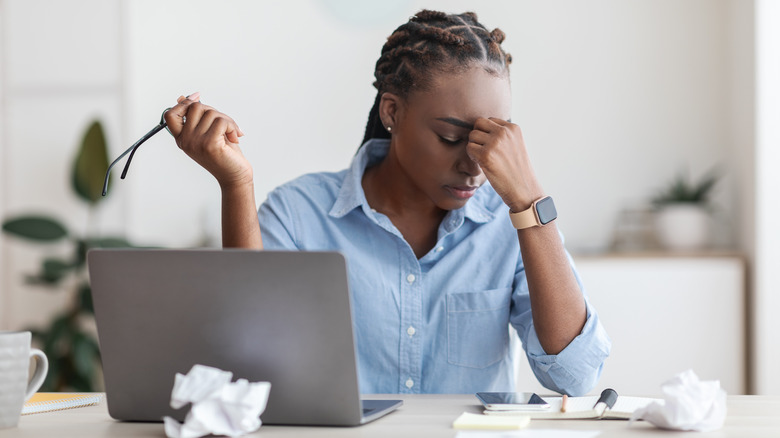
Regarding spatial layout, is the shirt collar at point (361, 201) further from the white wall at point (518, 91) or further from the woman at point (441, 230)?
the white wall at point (518, 91)

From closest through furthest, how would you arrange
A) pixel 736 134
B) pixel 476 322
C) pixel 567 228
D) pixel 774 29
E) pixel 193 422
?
→ pixel 193 422 → pixel 476 322 → pixel 774 29 → pixel 736 134 → pixel 567 228

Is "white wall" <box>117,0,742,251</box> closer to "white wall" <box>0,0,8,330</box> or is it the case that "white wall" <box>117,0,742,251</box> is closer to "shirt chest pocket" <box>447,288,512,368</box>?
"white wall" <box>0,0,8,330</box>

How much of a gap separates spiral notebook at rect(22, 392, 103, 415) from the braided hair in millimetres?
757

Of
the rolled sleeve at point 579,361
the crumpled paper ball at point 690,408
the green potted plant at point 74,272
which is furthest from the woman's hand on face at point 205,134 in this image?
the green potted plant at point 74,272

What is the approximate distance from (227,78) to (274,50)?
0.72ft

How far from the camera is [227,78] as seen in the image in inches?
128

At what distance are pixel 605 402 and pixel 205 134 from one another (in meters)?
0.70

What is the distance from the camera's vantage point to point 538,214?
131 cm

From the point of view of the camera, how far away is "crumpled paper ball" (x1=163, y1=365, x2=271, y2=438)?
0.85m

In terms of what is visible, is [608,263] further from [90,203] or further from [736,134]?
[90,203]

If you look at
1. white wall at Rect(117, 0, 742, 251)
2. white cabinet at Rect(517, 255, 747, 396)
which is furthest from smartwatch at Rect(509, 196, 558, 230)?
white wall at Rect(117, 0, 742, 251)

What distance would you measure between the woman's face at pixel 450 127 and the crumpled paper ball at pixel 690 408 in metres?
0.62

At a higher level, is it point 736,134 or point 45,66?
Result: point 45,66

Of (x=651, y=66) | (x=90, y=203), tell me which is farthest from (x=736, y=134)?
(x=90, y=203)
